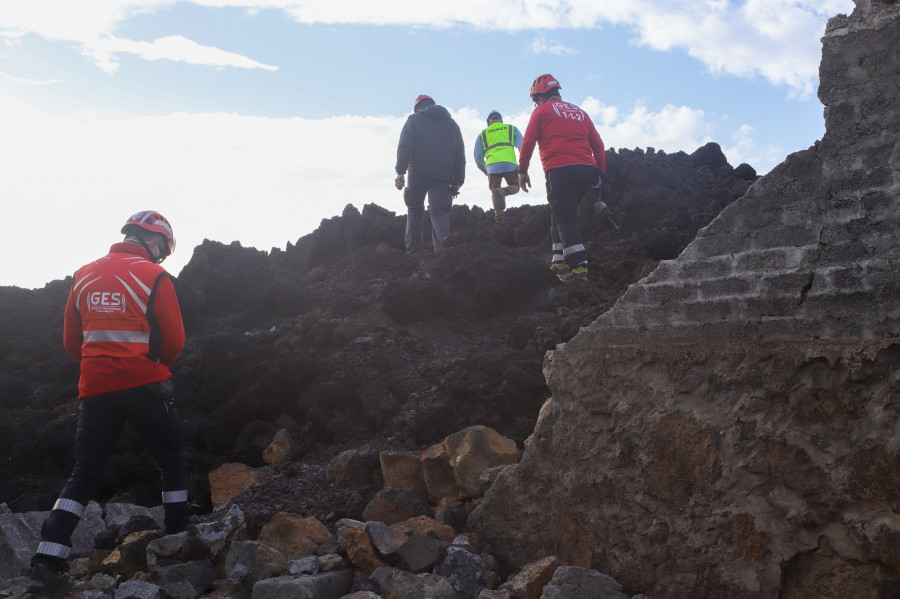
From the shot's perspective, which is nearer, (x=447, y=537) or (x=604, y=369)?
(x=604, y=369)

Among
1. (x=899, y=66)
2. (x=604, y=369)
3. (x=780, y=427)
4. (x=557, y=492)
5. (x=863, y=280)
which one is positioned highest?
(x=899, y=66)

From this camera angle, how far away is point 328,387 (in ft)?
19.5

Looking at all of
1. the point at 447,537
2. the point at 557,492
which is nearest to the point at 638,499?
the point at 557,492

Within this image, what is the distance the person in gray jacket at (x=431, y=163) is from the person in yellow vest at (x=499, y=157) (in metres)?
0.54

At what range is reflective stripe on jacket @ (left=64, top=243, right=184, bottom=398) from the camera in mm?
4203

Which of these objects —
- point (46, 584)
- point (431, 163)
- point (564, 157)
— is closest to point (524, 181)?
point (564, 157)

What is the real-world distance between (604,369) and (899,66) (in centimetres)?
182

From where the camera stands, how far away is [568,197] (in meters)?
7.37

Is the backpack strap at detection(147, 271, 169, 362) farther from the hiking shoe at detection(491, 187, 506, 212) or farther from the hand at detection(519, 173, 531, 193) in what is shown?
the hiking shoe at detection(491, 187, 506, 212)

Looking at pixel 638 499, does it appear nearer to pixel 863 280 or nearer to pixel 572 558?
pixel 572 558

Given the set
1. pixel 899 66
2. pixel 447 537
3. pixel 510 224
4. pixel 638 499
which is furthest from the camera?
pixel 510 224

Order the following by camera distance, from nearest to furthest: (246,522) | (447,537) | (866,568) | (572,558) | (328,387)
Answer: (866,568), (572,558), (447,537), (246,522), (328,387)

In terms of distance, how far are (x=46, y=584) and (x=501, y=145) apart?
7607mm

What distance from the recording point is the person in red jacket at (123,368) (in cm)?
418
